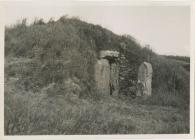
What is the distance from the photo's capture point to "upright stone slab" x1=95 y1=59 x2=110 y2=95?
152cm

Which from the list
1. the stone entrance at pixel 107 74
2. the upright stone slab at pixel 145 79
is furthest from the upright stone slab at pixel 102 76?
the upright stone slab at pixel 145 79

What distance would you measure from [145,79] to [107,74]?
7.4 inches

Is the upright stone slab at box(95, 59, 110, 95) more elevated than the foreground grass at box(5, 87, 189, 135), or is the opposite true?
the upright stone slab at box(95, 59, 110, 95)

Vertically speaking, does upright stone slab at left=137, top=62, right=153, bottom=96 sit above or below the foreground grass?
above

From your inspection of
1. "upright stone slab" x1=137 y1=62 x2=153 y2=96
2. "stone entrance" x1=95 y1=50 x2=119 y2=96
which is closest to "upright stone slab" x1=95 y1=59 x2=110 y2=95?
"stone entrance" x1=95 y1=50 x2=119 y2=96

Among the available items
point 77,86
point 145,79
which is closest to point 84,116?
point 77,86

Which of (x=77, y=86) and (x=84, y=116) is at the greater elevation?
(x=77, y=86)

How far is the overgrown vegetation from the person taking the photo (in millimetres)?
1488

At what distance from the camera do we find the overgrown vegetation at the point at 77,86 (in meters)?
1.49

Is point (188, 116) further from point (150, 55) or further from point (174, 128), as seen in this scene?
point (150, 55)

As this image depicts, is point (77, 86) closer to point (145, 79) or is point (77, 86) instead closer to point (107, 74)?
point (107, 74)

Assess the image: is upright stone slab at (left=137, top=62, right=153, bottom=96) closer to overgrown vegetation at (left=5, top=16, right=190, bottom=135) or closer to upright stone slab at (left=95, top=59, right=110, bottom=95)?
overgrown vegetation at (left=5, top=16, right=190, bottom=135)

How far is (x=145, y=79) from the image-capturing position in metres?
1.55

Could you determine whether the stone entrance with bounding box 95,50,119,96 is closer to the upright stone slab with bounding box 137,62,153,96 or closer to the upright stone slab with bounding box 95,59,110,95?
the upright stone slab with bounding box 95,59,110,95
